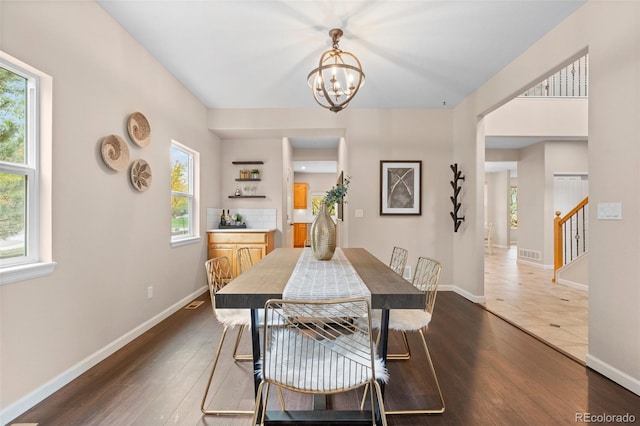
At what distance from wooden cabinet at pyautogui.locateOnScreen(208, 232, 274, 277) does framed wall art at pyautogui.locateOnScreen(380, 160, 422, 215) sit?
1.80 meters

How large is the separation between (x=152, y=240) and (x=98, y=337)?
3.35ft

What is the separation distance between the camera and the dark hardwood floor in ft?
5.87

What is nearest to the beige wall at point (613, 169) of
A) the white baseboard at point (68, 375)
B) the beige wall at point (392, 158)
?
the beige wall at point (392, 158)

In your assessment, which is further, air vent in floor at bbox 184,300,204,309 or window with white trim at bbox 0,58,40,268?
air vent in floor at bbox 184,300,204,309

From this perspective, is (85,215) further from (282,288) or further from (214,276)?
(282,288)

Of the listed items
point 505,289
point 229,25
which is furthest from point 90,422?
point 505,289

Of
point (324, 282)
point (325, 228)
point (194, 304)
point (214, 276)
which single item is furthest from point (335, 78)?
point (194, 304)

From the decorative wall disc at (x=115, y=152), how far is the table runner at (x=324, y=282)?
5.46 ft

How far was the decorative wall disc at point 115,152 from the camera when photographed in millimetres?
2494

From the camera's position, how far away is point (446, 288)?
4.68 metres

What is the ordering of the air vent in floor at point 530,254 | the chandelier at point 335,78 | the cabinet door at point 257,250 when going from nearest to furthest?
the chandelier at point 335,78, the cabinet door at point 257,250, the air vent in floor at point 530,254

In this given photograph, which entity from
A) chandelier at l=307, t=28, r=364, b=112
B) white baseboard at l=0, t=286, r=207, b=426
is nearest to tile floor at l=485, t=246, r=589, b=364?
chandelier at l=307, t=28, r=364, b=112

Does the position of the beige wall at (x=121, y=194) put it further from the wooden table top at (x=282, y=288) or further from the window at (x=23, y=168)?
the wooden table top at (x=282, y=288)

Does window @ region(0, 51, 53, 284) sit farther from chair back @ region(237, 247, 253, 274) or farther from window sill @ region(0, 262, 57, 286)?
chair back @ region(237, 247, 253, 274)
